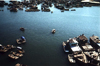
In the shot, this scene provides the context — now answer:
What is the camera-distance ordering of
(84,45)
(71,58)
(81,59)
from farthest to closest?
(84,45) → (71,58) → (81,59)

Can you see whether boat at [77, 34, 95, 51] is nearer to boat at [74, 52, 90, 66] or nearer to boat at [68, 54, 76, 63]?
boat at [74, 52, 90, 66]

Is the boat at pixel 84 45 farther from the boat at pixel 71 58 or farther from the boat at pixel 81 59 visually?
the boat at pixel 71 58

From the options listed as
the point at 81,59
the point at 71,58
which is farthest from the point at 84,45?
the point at 81,59

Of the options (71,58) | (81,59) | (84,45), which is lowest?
(71,58)

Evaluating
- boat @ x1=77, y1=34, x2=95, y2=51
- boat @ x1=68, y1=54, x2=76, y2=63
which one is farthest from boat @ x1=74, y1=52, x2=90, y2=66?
boat @ x1=77, y1=34, x2=95, y2=51

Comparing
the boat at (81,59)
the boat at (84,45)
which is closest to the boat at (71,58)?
the boat at (81,59)

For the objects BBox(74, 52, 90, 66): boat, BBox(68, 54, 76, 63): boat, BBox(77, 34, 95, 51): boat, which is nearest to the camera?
BBox(74, 52, 90, 66): boat

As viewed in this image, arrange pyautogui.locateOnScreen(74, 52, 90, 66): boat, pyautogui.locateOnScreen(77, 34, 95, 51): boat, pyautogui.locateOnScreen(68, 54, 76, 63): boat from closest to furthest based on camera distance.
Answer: pyautogui.locateOnScreen(74, 52, 90, 66): boat → pyautogui.locateOnScreen(68, 54, 76, 63): boat → pyautogui.locateOnScreen(77, 34, 95, 51): boat

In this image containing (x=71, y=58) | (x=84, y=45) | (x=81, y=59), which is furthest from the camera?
(x=84, y=45)

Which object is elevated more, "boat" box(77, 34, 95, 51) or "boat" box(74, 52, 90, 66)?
"boat" box(77, 34, 95, 51)

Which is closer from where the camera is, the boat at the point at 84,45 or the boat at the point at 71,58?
the boat at the point at 71,58

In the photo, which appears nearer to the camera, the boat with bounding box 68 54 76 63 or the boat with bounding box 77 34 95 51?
the boat with bounding box 68 54 76 63

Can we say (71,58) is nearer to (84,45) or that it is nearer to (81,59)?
(81,59)
